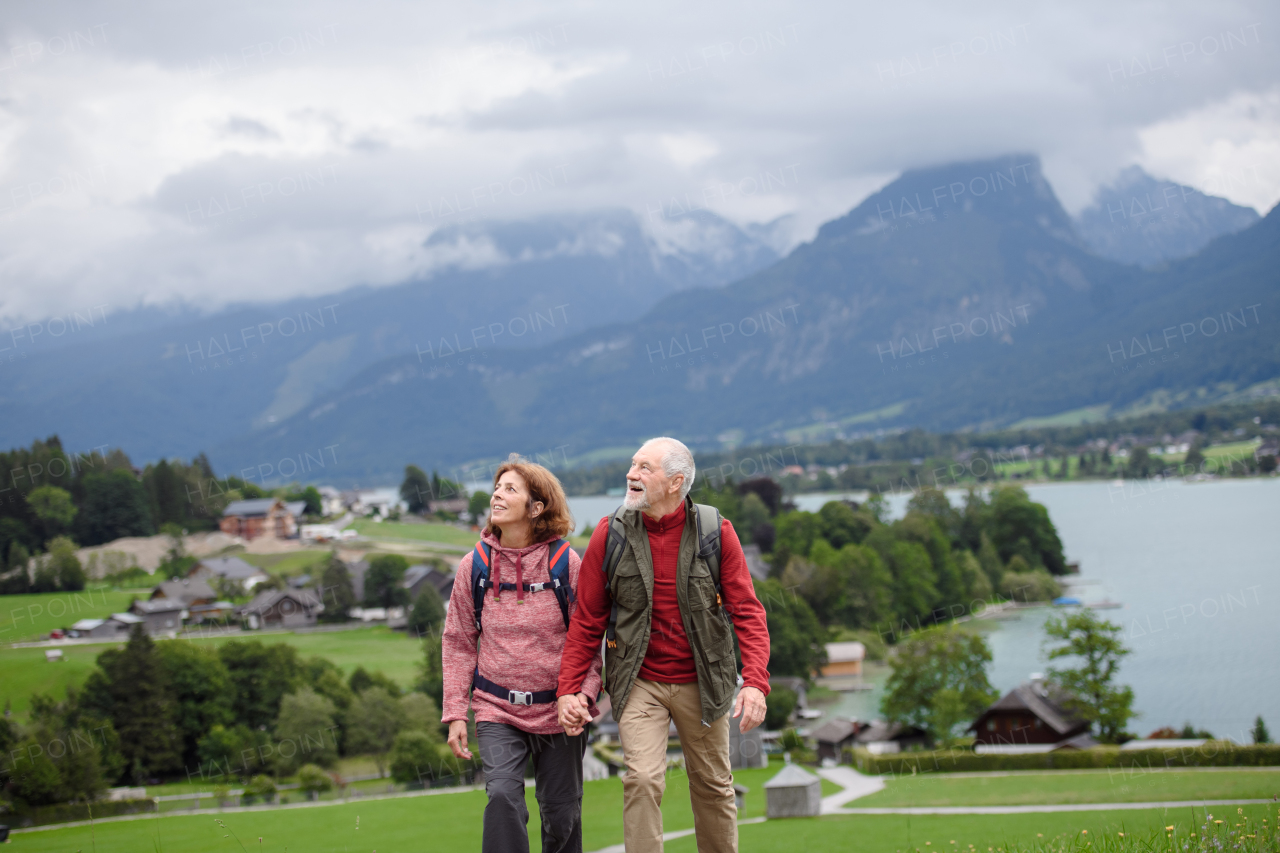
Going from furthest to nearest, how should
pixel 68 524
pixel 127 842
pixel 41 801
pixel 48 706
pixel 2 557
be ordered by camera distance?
pixel 68 524 < pixel 2 557 < pixel 48 706 < pixel 41 801 < pixel 127 842

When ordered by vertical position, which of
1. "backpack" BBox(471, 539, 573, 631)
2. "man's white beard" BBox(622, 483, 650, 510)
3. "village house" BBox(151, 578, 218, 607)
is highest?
"man's white beard" BBox(622, 483, 650, 510)

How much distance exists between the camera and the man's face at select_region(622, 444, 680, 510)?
5395 mm

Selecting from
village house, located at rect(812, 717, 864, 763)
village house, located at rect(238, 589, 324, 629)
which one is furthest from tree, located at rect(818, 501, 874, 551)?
village house, located at rect(812, 717, 864, 763)

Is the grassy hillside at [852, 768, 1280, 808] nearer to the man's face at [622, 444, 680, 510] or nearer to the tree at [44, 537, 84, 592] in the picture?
the man's face at [622, 444, 680, 510]

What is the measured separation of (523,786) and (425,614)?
5517cm

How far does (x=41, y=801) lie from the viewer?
104 ft

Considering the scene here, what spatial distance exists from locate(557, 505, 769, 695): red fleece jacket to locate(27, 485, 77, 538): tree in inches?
3154

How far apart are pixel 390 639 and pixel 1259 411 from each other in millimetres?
169322

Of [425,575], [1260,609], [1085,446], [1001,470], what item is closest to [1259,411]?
[1085,446]

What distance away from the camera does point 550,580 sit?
5.72 metres

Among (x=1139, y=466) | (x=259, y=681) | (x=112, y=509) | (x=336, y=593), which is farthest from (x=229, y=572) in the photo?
(x=1139, y=466)

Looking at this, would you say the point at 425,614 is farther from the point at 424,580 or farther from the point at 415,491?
the point at 415,491

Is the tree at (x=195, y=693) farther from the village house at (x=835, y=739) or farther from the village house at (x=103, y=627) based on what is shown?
the village house at (x=835, y=739)

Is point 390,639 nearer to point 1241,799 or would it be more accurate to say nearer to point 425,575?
point 425,575
